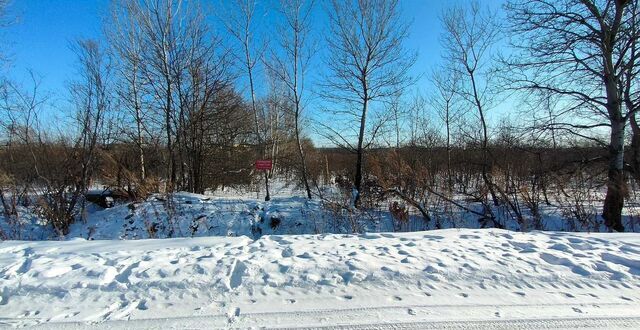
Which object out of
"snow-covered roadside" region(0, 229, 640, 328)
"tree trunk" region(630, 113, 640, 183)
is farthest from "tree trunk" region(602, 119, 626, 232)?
"snow-covered roadside" region(0, 229, 640, 328)

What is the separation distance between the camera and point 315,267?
11.7ft

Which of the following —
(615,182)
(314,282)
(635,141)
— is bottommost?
(314,282)

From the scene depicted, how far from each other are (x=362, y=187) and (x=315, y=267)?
7826mm

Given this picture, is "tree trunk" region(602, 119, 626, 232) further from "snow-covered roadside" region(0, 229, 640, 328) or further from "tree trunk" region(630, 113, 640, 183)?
"snow-covered roadside" region(0, 229, 640, 328)

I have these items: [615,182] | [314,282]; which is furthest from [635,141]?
[314,282]

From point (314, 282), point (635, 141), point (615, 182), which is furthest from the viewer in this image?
point (635, 141)

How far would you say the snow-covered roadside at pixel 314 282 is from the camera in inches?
106

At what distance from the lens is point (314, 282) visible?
326cm

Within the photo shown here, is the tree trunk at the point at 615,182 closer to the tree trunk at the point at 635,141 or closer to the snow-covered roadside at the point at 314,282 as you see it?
the tree trunk at the point at 635,141

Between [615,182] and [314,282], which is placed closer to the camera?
[314,282]

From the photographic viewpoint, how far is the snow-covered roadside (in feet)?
8.80

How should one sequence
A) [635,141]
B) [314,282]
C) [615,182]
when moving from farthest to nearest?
[635,141]
[615,182]
[314,282]

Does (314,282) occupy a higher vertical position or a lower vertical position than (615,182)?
lower

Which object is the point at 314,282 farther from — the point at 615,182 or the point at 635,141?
the point at 635,141
